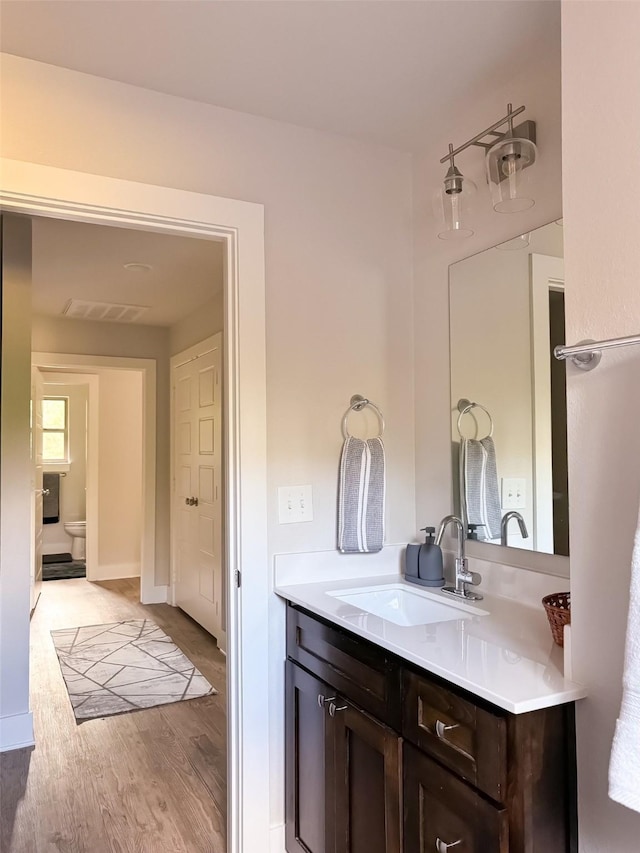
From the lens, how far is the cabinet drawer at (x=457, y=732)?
3.92 ft

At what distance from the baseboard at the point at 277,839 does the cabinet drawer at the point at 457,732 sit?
0.90 m

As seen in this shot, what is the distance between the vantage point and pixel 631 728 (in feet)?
3.26

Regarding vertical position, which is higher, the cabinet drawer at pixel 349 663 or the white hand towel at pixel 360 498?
the white hand towel at pixel 360 498

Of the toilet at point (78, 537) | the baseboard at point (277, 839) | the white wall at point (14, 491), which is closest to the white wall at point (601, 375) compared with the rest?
the baseboard at point (277, 839)

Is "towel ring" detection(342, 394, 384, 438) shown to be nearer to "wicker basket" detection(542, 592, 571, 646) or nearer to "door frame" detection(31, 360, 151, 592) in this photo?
"wicker basket" detection(542, 592, 571, 646)

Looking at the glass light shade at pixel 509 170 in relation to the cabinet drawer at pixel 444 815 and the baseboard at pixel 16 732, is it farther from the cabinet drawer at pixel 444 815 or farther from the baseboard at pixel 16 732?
the baseboard at pixel 16 732

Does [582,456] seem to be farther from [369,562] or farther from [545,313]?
[369,562]

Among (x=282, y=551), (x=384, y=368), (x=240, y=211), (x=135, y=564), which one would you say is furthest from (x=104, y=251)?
(x=135, y=564)

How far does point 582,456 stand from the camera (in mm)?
1309

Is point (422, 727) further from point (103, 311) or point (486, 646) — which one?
point (103, 311)

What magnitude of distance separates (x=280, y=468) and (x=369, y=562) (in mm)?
488

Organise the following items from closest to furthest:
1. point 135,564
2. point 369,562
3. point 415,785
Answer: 1. point 415,785
2. point 369,562
3. point 135,564

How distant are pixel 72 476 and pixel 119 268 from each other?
16.5 feet

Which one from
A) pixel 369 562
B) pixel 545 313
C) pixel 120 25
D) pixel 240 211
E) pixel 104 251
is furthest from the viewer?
pixel 104 251
